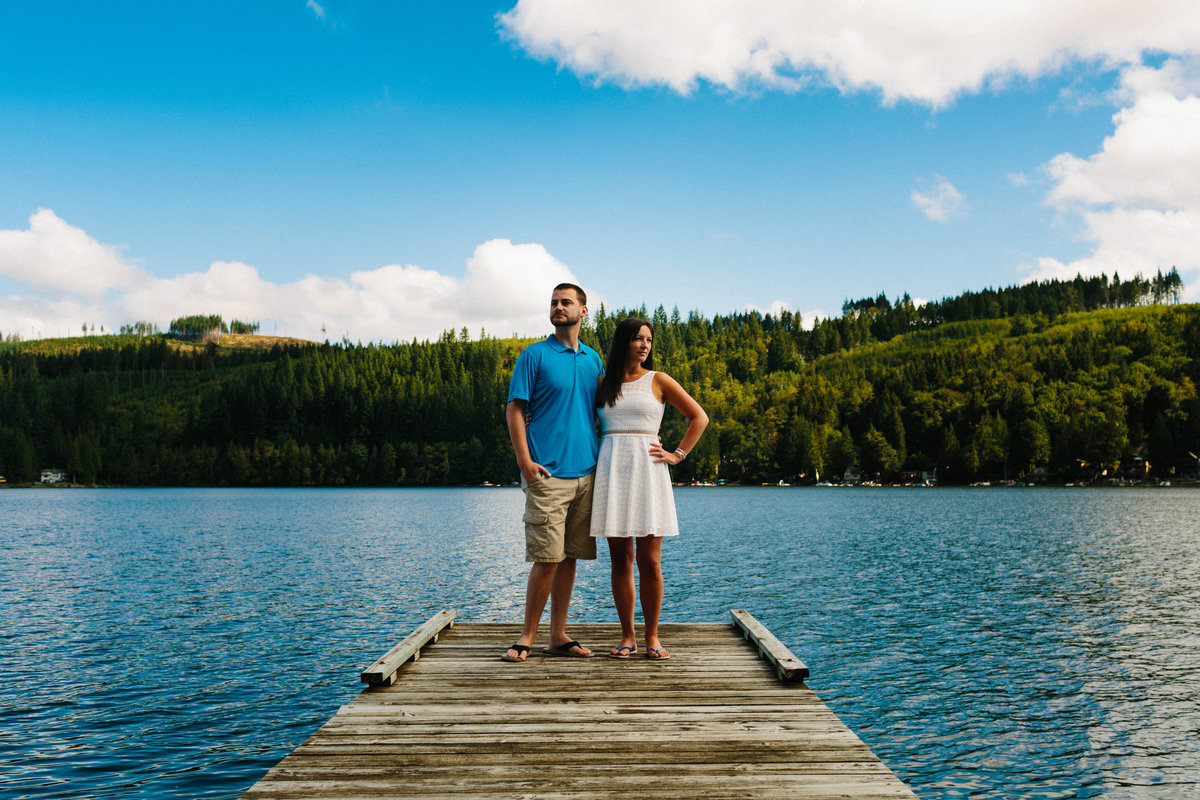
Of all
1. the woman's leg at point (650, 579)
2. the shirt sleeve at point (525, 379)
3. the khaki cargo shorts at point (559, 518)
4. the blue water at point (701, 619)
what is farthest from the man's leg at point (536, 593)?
the blue water at point (701, 619)

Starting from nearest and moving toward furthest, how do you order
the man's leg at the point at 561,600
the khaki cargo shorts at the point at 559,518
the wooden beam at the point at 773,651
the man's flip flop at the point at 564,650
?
the wooden beam at the point at 773,651, the khaki cargo shorts at the point at 559,518, the man's leg at the point at 561,600, the man's flip flop at the point at 564,650

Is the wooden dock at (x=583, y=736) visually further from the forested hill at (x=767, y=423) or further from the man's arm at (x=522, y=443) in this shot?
the forested hill at (x=767, y=423)

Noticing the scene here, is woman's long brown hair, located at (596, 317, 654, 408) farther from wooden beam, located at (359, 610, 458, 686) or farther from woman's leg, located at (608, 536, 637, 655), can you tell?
wooden beam, located at (359, 610, 458, 686)

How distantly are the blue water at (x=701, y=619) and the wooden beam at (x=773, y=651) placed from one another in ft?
10.6

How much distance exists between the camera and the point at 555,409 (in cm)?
709

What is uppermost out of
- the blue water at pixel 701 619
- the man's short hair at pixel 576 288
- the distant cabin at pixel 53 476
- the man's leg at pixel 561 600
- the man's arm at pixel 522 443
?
the man's short hair at pixel 576 288

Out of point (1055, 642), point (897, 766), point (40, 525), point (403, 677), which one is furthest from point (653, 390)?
point (40, 525)

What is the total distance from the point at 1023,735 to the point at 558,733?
9.86m

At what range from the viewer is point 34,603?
79.3 ft

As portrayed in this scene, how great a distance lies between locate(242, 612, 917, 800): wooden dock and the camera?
451 centimetres

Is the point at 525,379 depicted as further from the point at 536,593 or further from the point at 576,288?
the point at 536,593

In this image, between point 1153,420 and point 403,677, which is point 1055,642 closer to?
point 403,677

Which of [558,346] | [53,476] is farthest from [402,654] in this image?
[53,476]

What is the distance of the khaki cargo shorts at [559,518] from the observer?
276 inches
